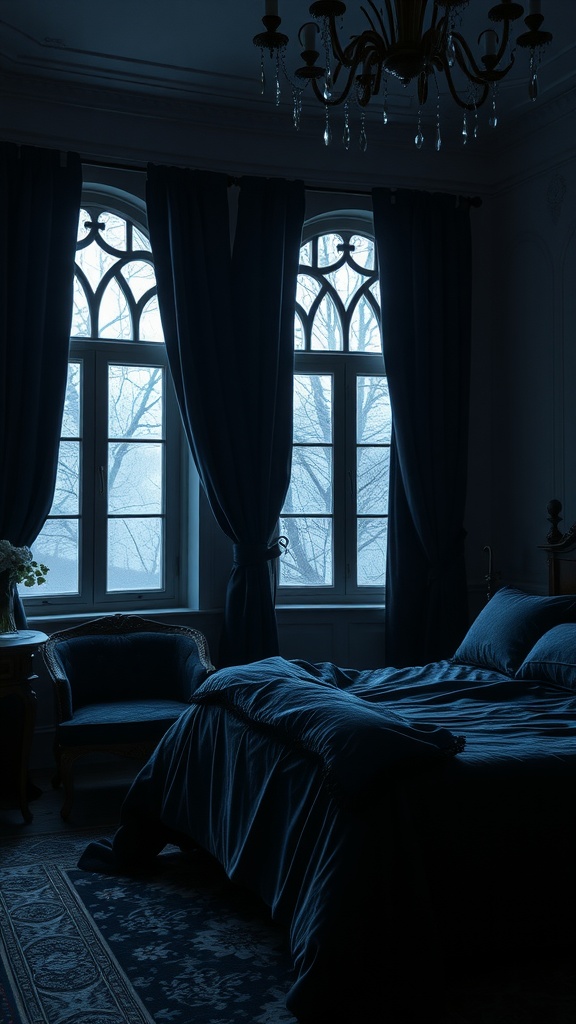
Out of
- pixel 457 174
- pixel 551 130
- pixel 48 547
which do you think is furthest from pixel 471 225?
pixel 48 547

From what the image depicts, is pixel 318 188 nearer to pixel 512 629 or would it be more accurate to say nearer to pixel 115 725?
pixel 512 629

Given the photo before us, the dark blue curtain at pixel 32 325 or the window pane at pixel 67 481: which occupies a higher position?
the dark blue curtain at pixel 32 325

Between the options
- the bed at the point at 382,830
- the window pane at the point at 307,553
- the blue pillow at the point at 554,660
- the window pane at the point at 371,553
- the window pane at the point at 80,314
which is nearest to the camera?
the bed at the point at 382,830

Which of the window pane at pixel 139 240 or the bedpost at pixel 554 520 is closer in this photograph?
the bedpost at pixel 554 520

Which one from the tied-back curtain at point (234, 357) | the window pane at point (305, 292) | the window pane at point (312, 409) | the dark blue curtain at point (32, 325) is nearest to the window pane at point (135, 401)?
the tied-back curtain at point (234, 357)

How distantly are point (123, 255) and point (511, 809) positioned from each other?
151 inches

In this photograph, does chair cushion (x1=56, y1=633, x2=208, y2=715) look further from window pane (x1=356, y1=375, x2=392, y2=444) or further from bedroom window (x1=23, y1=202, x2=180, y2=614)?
window pane (x1=356, y1=375, x2=392, y2=444)

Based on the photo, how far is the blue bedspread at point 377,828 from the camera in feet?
8.02

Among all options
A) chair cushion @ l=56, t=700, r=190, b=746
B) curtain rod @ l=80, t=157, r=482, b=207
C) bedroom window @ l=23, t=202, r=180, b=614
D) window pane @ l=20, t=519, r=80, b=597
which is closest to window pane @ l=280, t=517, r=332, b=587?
bedroom window @ l=23, t=202, r=180, b=614

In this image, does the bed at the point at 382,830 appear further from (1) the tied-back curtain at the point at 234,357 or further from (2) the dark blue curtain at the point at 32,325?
(2) the dark blue curtain at the point at 32,325

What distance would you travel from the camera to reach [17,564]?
4359 mm

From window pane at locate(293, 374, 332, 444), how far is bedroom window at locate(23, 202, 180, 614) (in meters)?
0.74

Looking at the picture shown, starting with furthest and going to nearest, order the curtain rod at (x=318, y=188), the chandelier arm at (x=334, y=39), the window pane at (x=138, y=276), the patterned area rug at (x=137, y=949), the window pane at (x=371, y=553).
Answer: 1. the window pane at (x=371, y=553)
2. the window pane at (x=138, y=276)
3. the curtain rod at (x=318, y=188)
4. the chandelier arm at (x=334, y=39)
5. the patterned area rug at (x=137, y=949)

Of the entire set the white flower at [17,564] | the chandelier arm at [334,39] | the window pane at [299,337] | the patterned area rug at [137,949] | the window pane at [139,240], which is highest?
the window pane at [139,240]
